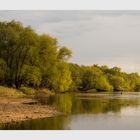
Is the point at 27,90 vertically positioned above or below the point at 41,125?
above

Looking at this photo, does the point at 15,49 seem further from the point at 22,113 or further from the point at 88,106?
the point at 22,113

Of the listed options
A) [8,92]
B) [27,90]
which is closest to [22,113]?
[8,92]

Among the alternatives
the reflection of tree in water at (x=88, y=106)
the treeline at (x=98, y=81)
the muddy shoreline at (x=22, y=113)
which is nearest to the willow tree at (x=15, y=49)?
the treeline at (x=98, y=81)

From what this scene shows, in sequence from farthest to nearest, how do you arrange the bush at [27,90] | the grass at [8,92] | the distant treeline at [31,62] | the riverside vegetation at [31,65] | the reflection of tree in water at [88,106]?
the bush at [27,90]
the distant treeline at [31,62]
the riverside vegetation at [31,65]
the grass at [8,92]
the reflection of tree in water at [88,106]

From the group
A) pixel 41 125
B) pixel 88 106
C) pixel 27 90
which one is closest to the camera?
pixel 41 125

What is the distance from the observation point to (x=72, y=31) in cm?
1828

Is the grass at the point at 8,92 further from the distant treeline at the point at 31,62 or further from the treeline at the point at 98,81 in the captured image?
the treeline at the point at 98,81

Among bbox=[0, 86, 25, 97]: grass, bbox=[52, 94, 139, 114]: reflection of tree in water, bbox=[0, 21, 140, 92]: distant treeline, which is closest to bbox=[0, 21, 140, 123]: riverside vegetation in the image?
bbox=[0, 21, 140, 92]: distant treeline

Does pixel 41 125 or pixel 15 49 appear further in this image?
pixel 15 49

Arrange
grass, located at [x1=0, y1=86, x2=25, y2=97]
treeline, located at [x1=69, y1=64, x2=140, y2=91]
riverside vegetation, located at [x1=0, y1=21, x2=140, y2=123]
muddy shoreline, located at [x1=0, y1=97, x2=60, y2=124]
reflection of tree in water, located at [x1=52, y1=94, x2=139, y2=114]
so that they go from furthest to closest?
treeline, located at [x1=69, y1=64, x2=140, y2=91], riverside vegetation, located at [x1=0, y1=21, x2=140, y2=123], grass, located at [x1=0, y1=86, x2=25, y2=97], reflection of tree in water, located at [x1=52, y1=94, x2=139, y2=114], muddy shoreline, located at [x1=0, y1=97, x2=60, y2=124]

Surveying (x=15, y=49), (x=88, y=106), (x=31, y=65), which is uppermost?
(x=15, y=49)

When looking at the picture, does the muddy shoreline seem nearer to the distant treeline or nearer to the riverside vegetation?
the riverside vegetation

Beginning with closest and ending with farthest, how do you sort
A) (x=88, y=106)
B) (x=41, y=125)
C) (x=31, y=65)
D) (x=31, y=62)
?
(x=41, y=125) → (x=88, y=106) → (x=31, y=62) → (x=31, y=65)

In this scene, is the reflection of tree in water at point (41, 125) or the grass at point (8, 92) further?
the grass at point (8, 92)
